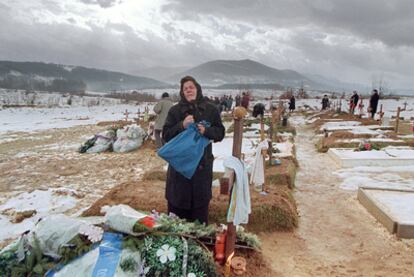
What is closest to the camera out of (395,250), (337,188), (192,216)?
(192,216)

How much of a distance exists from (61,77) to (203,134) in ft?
423

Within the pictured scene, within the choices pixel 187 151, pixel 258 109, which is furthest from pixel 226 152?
pixel 258 109

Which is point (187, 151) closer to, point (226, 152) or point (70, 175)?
point (226, 152)

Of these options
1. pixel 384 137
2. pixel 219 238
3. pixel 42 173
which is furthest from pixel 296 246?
pixel 384 137

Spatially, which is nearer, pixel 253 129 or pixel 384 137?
pixel 384 137

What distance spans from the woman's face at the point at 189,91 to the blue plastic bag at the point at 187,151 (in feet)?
0.88

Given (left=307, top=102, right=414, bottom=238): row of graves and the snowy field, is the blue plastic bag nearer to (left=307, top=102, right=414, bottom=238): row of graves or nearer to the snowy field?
(left=307, top=102, right=414, bottom=238): row of graves

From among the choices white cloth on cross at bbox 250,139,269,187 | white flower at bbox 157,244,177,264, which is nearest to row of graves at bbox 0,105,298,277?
white flower at bbox 157,244,177,264

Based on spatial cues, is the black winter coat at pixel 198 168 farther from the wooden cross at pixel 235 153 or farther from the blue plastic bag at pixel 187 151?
the wooden cross at pixel 235 153

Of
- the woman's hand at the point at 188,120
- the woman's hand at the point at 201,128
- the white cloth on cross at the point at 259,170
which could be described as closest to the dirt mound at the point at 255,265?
the woman's hand at the point at 201,128

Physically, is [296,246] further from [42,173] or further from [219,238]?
[42,173]

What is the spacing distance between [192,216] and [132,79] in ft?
581

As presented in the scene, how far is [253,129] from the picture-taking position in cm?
1273

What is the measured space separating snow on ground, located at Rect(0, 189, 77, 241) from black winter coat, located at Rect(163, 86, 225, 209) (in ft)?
8.81
